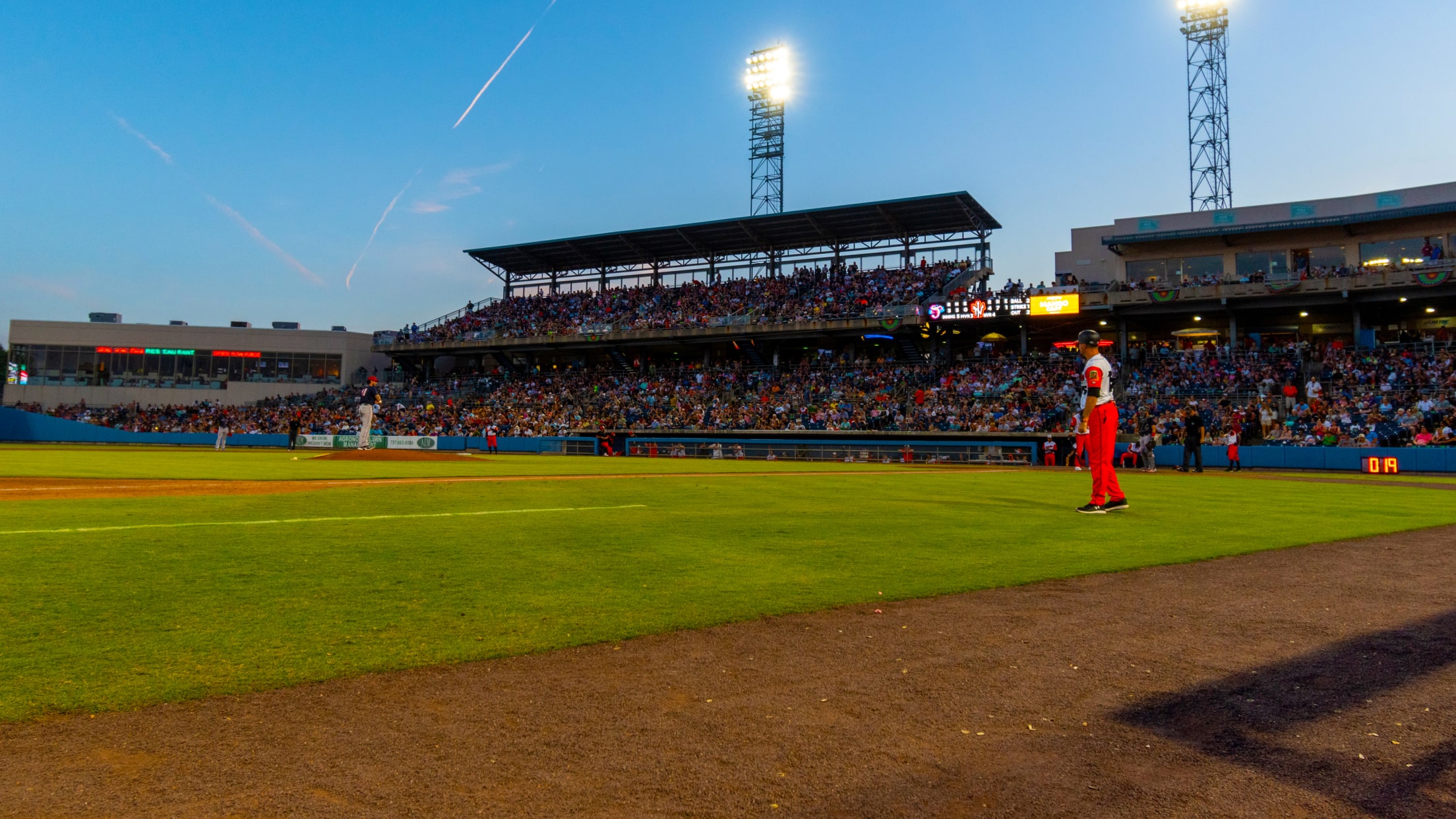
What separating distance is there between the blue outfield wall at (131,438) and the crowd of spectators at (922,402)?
111 centimetres

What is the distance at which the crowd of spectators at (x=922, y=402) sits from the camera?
3027cm

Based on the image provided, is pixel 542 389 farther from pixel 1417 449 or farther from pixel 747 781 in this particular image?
pixel 747 781

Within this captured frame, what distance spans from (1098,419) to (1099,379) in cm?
50

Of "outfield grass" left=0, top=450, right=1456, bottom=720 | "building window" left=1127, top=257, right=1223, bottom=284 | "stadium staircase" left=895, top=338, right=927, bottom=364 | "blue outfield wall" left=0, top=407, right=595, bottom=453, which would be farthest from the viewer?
"blue outfield wall" left=0, top=407, right=595, bottom=453

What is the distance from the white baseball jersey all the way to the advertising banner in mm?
40074

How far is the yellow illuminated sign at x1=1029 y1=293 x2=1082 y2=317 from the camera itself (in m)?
38.5

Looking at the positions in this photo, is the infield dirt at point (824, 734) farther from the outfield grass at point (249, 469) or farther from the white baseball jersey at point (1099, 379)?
the outfield grass at point (249, 469)

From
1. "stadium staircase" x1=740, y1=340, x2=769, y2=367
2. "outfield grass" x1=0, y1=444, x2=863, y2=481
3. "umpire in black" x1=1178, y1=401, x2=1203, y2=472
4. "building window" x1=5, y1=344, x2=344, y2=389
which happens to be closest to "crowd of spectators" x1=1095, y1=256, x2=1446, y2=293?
"umpire in black" x1=1178, y1=401, x2=1203, y2=472

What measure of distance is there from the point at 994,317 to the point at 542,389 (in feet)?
92.5

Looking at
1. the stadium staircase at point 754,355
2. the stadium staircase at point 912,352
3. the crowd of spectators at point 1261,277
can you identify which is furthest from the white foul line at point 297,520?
the stadium staircase at point 754,355

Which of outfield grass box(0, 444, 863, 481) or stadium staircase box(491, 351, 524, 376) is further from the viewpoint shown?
stadium staircase box(491, 351, 524, 376)

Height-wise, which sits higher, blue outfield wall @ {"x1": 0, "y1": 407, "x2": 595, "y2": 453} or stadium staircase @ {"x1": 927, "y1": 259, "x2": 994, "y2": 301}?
stadium staircase @ {"x1": 927, "y1": 259, "x2": 994, "y2": 301}

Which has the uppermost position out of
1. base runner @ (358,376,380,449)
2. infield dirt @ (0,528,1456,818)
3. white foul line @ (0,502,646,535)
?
base runner @ (358,376,380,449)

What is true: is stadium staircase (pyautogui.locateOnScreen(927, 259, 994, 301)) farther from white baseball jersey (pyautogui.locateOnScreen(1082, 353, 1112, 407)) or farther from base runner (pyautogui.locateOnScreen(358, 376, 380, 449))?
white baseball jersey (pyautogui.locateOnScreen(1082, 353, 1112, 407))
